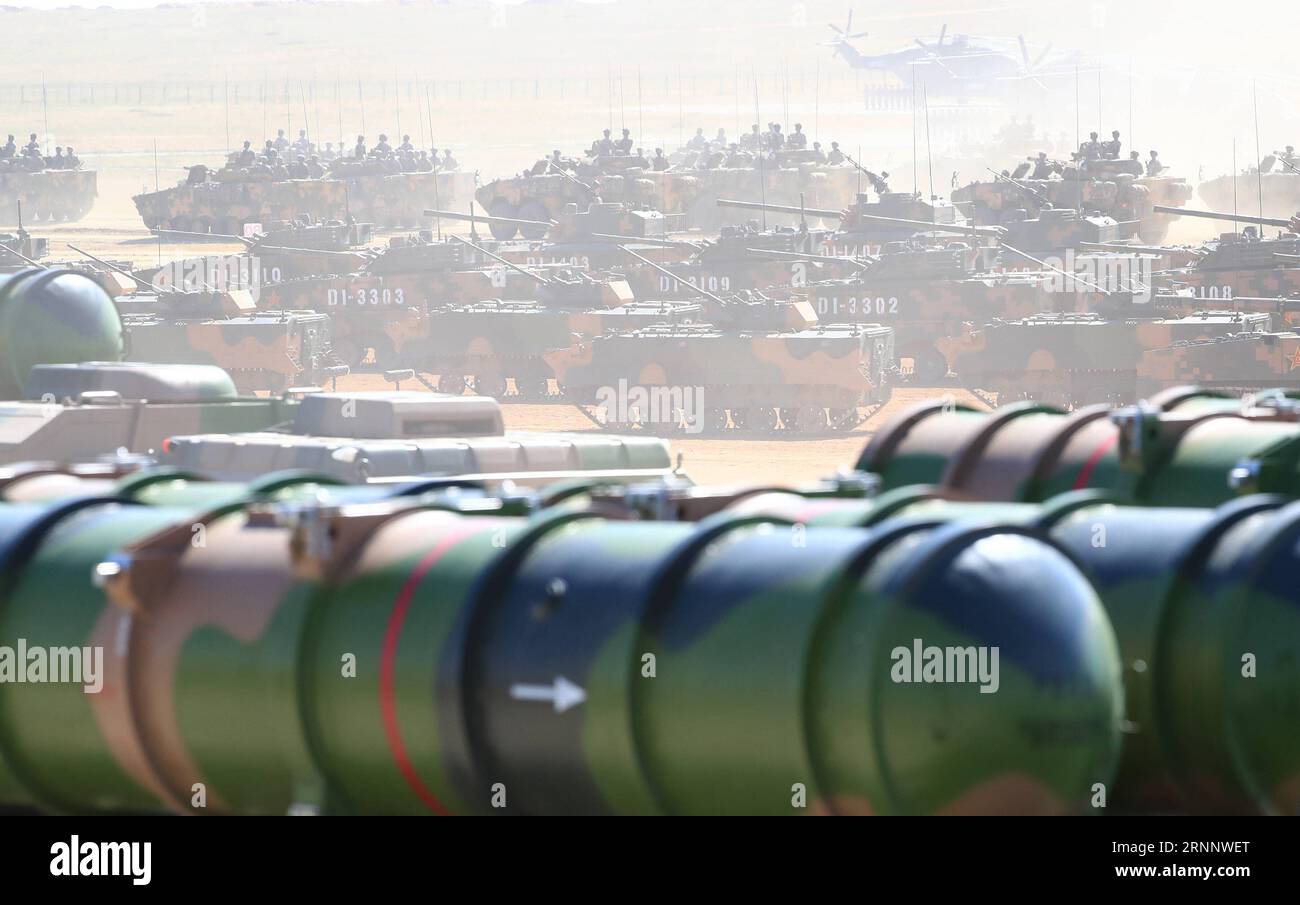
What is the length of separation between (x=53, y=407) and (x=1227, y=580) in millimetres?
14909

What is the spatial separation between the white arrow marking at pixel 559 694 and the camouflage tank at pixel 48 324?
16.6 m

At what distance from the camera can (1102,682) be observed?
22.0 ft

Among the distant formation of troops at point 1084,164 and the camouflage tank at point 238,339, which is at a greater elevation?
the distant formation of troops at point 1084,164

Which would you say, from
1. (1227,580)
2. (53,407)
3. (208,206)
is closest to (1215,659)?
(1227,580)

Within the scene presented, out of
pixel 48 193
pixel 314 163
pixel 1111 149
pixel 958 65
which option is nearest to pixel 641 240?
pixel 1111 149

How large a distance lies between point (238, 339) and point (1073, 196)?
2217cm

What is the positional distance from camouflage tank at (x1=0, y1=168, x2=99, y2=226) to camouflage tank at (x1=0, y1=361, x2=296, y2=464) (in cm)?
6243

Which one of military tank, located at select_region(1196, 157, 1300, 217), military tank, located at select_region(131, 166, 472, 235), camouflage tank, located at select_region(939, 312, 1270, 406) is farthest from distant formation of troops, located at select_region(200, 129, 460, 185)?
camouflage tank, located at select_region(939, 312, 1270, 406)

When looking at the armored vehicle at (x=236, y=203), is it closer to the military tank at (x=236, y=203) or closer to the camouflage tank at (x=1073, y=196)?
the military tank at (x=236, y=203)

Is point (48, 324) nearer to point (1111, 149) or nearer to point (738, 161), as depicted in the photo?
point (1111, 149)

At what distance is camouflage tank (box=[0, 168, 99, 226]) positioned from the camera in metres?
81.8

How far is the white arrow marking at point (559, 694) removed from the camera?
276 inches

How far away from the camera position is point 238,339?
128ft

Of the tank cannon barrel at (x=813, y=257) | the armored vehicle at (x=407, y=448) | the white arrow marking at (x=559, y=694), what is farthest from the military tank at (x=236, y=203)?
the white arrow marking at (x=559, y=694)
